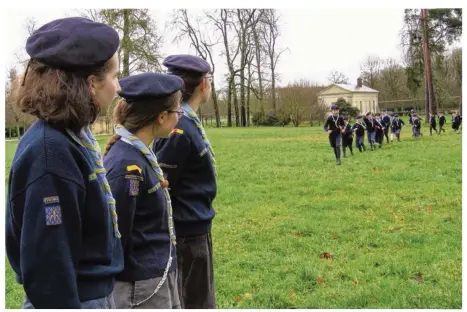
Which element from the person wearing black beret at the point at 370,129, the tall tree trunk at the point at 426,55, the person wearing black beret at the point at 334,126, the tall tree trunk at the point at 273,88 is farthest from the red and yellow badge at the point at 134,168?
the tall tree trunk at the point at 273,88

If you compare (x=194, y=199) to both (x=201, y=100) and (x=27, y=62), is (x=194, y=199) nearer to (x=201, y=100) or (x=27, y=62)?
(x=201, y=100)

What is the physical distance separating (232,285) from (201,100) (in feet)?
7.08

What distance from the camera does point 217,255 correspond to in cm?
593

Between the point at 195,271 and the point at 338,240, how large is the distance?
3543mm

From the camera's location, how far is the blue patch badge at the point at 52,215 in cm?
164

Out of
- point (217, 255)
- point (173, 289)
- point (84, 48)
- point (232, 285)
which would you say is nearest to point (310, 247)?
point (217, 255)

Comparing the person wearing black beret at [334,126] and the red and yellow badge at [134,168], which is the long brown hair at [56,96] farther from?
the person wearing black beret at [334,126]

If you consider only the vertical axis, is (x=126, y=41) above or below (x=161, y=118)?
above

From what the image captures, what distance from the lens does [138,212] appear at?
242 centimetres

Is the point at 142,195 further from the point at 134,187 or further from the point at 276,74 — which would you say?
the point at 276,74

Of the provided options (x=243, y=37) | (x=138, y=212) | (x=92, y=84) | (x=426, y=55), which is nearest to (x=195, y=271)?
(x=138, y=212)

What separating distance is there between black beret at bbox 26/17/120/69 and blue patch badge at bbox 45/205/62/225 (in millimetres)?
456

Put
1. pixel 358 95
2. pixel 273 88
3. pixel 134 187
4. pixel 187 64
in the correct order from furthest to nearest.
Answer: pixel 358 95, pixel 273 88, pixel 187 64, pixel 134 187

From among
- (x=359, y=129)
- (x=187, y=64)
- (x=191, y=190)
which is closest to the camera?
(x=191, y=190)
